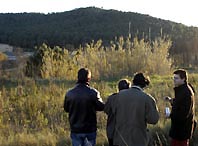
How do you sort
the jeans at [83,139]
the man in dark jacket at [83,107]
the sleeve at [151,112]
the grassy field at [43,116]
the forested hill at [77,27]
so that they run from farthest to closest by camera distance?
1. the forested hill at [77,27]
2. the grassy field at [43,116]
3. the jeans at [83,139]
4. the man in dark jacket at [83,107]
5. the sleeve at [151,112]

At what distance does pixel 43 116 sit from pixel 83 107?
419cm

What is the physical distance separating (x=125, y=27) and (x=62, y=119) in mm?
49890

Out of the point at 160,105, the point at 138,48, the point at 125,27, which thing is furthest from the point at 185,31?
the point at 160,105

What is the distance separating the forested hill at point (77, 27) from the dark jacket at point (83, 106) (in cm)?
4605

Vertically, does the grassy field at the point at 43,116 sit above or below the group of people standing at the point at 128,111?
below

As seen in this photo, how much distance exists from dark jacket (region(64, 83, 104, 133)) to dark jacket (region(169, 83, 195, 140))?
1151 mm

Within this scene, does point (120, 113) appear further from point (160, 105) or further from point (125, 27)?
point (125, 27)

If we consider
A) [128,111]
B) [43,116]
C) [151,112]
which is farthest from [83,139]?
[43,116]

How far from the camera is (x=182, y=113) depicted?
284 inches

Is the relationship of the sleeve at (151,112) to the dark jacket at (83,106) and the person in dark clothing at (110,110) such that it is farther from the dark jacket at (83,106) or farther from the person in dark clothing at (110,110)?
the dark jacket at (83,106)

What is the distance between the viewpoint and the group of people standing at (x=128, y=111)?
6582mm

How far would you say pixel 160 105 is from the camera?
1171 centimetres

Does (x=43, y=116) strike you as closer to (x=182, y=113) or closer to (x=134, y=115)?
(x=182, y=113)

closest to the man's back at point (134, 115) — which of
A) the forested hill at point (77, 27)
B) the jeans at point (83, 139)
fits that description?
the jeans at point (83, 139)
